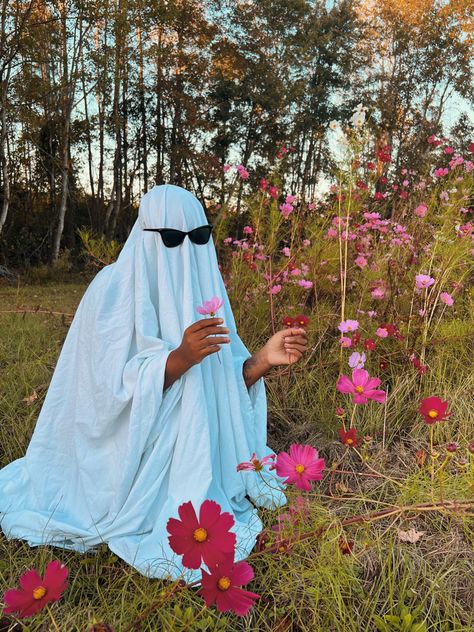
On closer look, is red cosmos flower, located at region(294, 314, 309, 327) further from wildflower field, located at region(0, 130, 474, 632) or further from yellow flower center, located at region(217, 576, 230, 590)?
yellow flower center, located at region(217, 576, 230, 590)

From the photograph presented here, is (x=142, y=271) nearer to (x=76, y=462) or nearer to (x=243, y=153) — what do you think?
(x=76, y=462)

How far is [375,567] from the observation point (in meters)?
1.28

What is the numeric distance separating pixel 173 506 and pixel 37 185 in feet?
36.4

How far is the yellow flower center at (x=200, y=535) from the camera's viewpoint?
69 centimetres

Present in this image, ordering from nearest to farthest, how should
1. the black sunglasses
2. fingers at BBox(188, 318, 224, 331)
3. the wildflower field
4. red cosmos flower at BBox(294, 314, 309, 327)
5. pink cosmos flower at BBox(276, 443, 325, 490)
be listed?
pink cosmos flower at BBox(276, 443, 325, 490) → the wildflower field → fingers at BBox(188, 318, 224, 331) → the black sunglasses → red cosmos flower at BBox(294, 314, 309, 327)

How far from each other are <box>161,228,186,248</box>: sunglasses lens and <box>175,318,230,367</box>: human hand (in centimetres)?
32

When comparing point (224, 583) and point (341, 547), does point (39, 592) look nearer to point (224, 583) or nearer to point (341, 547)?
point (224, 583)

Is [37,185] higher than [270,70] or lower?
lower

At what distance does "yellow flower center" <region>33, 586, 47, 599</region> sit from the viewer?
2.06 feet

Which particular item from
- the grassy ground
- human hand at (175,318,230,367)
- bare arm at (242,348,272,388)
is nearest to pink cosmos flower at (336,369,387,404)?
the grassy ground

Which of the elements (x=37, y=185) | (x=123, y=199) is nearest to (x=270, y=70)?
(x=123, y=199)

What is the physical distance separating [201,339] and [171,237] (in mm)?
372

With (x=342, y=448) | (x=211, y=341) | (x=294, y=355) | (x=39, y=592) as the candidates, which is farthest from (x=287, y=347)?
(x=39, y=592)

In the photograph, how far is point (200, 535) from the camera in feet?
2.28
